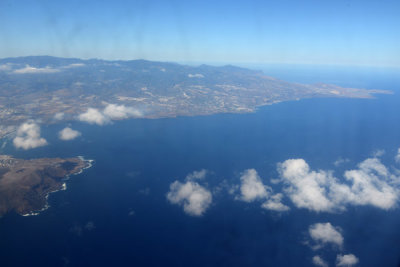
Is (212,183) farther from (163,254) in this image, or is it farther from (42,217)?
(42,217)

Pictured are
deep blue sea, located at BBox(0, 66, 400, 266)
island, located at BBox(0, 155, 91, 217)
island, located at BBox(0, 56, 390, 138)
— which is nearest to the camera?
deep blue sea, located at BBox(0, 66, 400, 266)

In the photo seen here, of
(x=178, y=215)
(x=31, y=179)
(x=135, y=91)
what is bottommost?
(x=178, y=215)

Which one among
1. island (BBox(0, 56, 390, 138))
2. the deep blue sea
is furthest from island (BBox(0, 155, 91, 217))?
island (BBox(0, 56, 390, 138))

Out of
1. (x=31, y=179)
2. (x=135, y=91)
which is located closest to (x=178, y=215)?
(x=31, y=179)

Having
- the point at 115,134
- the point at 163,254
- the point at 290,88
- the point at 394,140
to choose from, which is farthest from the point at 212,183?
the point at 290,88

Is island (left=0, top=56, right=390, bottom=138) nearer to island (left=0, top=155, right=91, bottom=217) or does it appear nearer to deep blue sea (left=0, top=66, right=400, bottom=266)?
island (left=0, top=155, right=91, bottom=217)

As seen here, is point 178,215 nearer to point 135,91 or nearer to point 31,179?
point 31,179

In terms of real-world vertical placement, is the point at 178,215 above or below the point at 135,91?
below
